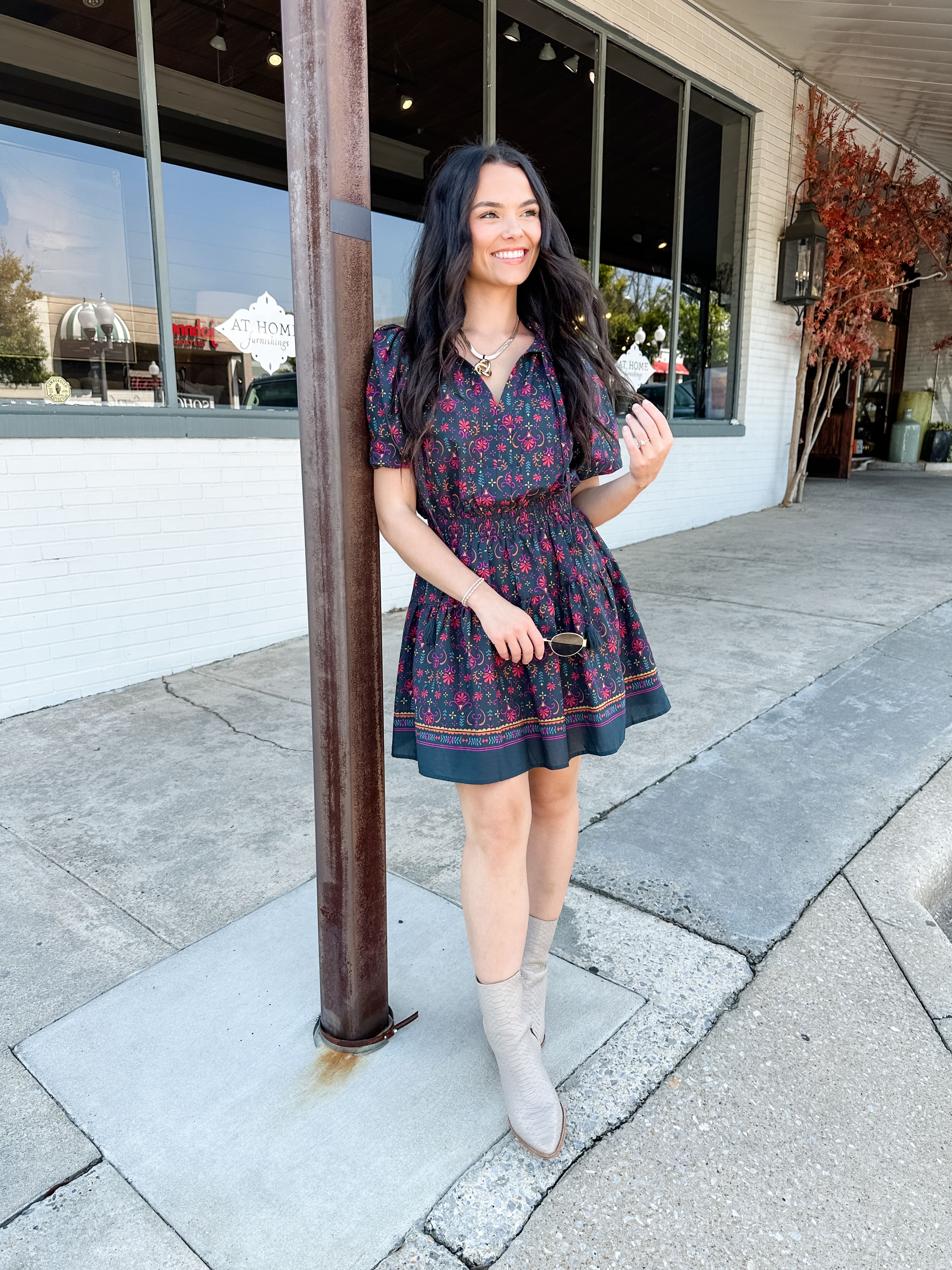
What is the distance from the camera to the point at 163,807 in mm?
2742

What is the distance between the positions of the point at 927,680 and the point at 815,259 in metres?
5.54

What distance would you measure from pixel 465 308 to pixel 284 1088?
4.71 ft

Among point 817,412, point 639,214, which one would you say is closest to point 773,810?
point 639,214

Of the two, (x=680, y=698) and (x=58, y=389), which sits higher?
(x=58, y=389)

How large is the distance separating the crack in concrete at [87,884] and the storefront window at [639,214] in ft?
17.4

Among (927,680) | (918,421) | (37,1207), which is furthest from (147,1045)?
(918,421)

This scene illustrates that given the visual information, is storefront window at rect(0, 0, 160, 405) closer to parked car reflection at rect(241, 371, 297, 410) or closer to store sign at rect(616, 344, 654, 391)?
parked car reflection at rect(241, 371, 297, 410)

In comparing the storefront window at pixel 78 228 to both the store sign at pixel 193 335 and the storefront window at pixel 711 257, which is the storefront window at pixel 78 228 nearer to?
the store sign at pixel 193 335

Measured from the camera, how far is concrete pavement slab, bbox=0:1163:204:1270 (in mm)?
1291

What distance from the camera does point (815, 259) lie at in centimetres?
788

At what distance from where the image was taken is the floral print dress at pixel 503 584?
1449mm

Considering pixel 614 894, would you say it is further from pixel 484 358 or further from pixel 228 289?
pixel 228 289

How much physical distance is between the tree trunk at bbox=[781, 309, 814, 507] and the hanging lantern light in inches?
14.9

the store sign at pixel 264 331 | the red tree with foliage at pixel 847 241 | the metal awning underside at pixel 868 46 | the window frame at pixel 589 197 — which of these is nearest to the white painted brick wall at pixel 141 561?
the window frame at pixel 589 197
